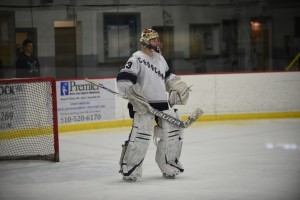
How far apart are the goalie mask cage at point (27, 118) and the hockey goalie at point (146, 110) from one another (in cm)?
181

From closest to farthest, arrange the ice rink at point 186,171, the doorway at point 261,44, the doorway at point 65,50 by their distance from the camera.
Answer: the ice rink at point 186,171, the doorway at point 65,50, the doorway at point 261,44

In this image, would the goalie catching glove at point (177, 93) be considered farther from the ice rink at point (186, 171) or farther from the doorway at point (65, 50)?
the doorway at point (65, 50)

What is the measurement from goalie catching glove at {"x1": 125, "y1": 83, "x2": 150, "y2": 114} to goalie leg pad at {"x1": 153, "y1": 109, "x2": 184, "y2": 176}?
0.25 metres

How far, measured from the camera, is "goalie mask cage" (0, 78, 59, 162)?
8266 millimetres

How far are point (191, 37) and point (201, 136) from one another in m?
3.83

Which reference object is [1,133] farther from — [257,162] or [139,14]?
[139,14]

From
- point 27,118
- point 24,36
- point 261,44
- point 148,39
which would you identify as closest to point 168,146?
point 148,39

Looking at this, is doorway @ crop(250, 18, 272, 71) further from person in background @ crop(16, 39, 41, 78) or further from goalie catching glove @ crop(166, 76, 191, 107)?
goalie catching glove @ crop(166, 76, 191, 107)

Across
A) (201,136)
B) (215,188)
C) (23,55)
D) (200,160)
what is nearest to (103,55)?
(23,55)

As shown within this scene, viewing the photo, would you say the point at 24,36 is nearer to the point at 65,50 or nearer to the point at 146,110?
the point at 65,50

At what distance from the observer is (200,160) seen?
307 inches

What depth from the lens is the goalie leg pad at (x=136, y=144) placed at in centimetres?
649

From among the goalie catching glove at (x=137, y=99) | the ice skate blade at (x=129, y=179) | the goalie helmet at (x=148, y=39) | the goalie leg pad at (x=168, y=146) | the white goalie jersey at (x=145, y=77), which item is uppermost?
the goalie helmet at (x=148, y=39)

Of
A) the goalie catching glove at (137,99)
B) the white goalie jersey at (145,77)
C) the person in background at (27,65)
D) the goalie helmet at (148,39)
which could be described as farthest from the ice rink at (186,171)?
the person in background at (27,65)
